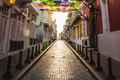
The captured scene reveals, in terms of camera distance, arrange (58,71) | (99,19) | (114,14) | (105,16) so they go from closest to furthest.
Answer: (58,71)
(114,14)
(105,16)
(99,19)

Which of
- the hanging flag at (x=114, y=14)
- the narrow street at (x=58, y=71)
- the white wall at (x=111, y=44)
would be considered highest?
the hanging flag at (x=114, y=14)

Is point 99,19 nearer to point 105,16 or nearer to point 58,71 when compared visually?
point 105,16

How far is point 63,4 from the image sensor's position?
23688mm

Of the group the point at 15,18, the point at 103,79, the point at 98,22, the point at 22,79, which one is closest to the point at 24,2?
the point at 15,18

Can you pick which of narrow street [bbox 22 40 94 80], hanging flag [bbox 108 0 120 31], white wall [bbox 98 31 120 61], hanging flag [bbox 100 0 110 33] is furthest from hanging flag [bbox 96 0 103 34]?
narrow street [bbox 22 40 94 80]

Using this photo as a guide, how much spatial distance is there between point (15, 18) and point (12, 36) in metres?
2.16

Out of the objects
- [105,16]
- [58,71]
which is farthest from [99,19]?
[58,71]

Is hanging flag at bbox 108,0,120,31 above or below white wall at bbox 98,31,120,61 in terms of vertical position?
above

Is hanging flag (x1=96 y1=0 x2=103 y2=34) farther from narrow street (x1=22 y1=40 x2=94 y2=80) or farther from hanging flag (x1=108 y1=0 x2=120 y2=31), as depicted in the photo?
narrow street (x1=22 y1=40 x2=94 y2=80)

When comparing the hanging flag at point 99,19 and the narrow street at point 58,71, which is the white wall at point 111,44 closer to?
the hanging flag at point 99,19

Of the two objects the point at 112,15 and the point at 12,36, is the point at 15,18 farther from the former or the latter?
the point at 112,15

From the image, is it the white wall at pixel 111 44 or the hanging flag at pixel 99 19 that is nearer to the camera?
the white wall at pixel 111 44

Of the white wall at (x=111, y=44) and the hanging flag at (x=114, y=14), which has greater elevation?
the hanging flag at (x=114, y=14)

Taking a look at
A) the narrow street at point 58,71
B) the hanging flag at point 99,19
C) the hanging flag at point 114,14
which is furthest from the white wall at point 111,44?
the narrow street at point 58,71
